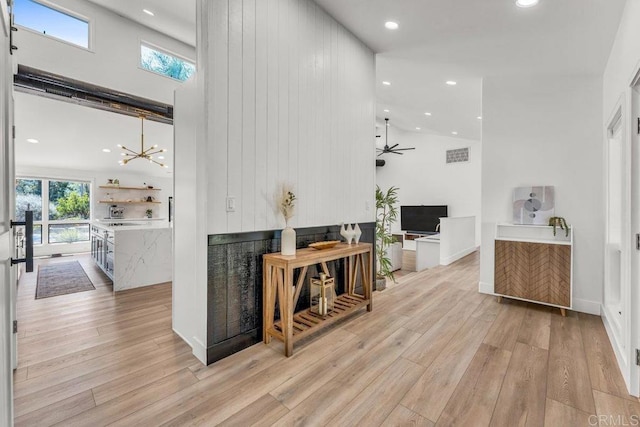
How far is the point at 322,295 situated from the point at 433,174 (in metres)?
8.21

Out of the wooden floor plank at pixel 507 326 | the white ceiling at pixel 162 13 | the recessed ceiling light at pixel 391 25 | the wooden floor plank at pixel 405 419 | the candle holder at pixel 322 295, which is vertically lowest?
the wooden floor plank at pixel 405 419

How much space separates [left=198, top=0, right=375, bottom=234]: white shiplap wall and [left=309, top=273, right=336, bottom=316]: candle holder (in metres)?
0.58

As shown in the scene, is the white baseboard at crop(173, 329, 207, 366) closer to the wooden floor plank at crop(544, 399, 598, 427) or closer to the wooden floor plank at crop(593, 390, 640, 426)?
the wooden floor plank at crop(544, 399, 598, 427)

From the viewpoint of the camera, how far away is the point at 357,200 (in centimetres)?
356

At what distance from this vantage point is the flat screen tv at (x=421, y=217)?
935cm

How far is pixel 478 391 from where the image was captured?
180 cm

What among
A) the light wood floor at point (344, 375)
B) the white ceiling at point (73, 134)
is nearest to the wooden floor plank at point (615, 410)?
the light wood floor at point (344, 375)

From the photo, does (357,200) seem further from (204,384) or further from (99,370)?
(99,370)

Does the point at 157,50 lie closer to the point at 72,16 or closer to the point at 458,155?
the point at 72,16

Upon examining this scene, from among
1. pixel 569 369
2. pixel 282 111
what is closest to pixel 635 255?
pixel 569 369

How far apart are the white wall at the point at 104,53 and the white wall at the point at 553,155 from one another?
200 inches

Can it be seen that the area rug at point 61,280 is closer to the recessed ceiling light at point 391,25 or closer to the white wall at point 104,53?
the white wall at point 104,53

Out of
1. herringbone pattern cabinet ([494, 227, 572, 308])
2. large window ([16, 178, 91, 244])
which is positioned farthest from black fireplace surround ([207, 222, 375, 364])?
large window ([16, 178, 91, 244])

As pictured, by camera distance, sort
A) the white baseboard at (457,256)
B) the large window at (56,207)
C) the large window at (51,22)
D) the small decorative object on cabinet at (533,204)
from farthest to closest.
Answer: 1. the large window at (56,207)
2. the white baseboard at (457,256)
3. the large window at (51,22)
4. the small decorative object on cabinet at (533,204)
